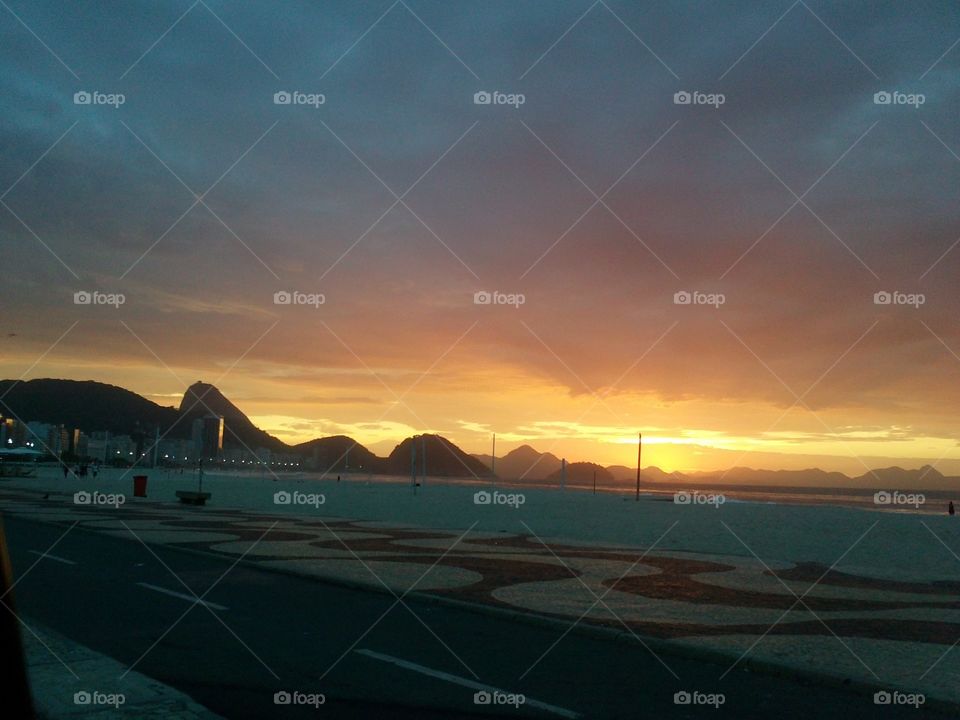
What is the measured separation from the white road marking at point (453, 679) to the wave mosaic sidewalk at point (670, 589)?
2.74 metres

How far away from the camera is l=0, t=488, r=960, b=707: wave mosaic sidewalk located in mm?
9438

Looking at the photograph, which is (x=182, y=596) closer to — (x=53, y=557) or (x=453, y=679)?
(x=53, y=557)

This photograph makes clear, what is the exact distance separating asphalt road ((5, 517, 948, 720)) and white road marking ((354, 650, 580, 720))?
0.02m

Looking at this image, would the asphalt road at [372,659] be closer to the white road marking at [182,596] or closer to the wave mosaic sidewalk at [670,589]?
the white road marking at [182,596]

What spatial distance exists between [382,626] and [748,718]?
16.0 ft

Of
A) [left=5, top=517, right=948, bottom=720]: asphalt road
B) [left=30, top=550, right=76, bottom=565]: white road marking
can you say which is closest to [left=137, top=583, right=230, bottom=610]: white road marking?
[left=5, top=517, right=948, bottom=720]: asphalt road

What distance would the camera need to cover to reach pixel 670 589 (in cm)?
1438

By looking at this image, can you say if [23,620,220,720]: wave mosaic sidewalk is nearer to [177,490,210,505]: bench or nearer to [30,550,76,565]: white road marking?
[30,550,76,565]: white road marking

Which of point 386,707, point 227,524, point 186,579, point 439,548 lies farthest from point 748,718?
point 227,524

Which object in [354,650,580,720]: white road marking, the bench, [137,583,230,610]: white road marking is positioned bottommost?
[354,650,580,720]: white road marking

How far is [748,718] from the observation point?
6.99 m

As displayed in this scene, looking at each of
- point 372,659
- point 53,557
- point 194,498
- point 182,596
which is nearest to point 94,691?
point 372,659

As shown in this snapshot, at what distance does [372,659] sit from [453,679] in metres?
1.14

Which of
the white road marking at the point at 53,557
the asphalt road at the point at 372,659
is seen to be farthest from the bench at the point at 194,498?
the asphalt road at the point at 372,659
